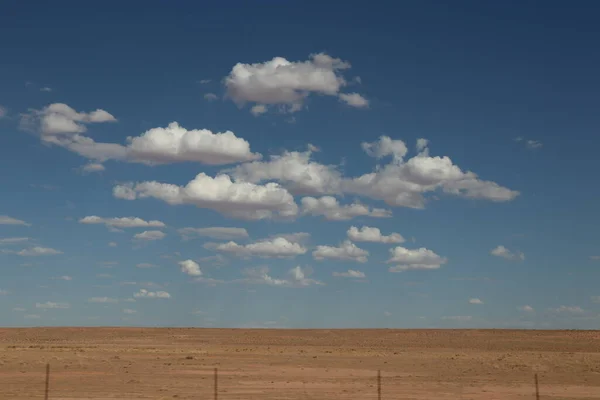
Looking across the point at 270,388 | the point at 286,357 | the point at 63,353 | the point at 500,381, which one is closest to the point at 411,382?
the point at 500,381

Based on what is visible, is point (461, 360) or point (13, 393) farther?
point (461, 360)

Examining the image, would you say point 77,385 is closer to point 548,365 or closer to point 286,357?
point 286,357

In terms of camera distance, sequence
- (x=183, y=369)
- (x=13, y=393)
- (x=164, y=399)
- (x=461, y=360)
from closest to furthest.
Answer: (x=164, y=399), (x=13, y=393), (x=183, y=369), (x=461, y=360)

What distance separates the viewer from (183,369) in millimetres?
51781

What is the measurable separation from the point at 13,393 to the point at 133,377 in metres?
9.30

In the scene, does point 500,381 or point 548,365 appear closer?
point 500,381

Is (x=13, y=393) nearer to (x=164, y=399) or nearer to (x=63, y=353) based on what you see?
(x=164, y=399)

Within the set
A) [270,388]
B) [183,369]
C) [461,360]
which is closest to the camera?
[270,388]

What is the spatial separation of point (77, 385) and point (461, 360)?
3524cm

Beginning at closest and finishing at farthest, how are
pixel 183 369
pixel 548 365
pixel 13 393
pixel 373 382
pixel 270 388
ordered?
pixel 13 393 < pixel 270 388 < pixel 373 382 < pixel 183 369 < pixel 548 365

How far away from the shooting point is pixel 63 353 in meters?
67.2

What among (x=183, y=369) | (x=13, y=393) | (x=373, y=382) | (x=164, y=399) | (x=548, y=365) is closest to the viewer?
(x=164, y=399)

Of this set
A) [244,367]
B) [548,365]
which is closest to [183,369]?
[244,367]

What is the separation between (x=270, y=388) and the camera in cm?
4031
